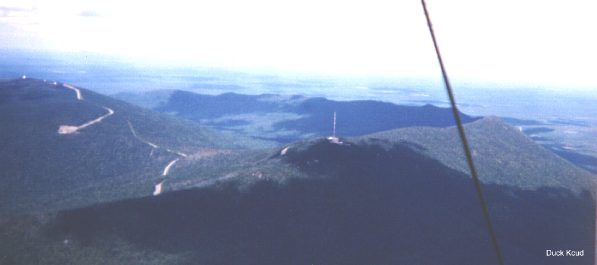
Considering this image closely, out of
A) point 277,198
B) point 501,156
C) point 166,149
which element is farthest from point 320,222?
point 166,149

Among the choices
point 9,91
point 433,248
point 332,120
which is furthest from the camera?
point 332,120

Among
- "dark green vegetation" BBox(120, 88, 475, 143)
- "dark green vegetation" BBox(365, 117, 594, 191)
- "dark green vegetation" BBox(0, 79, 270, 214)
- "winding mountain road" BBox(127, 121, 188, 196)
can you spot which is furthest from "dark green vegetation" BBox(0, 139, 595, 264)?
"dark green vegetation" BBox(120, 88, 475, 143)

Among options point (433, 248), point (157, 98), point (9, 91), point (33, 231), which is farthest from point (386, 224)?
point (157, 98)

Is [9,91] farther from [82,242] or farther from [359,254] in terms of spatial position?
[359,254]

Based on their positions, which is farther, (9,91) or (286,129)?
(286,129)

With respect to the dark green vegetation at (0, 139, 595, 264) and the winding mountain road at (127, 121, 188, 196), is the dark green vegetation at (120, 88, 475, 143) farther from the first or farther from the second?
the dark green vegetation at (0, 139, 595, 264)

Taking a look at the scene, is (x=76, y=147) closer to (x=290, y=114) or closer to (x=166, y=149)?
(x=166, y=149)

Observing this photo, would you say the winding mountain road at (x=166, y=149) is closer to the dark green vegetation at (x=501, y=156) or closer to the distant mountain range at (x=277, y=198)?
the distant mountain range at (x=277, y=198)

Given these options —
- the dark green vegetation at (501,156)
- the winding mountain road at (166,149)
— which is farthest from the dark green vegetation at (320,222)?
the winding mountain road at (166,149)
